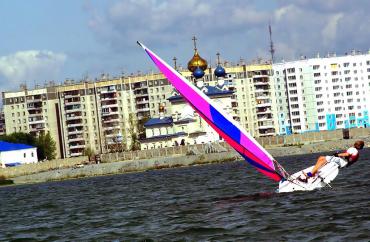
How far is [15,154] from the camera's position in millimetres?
137750

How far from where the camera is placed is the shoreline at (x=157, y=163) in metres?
106

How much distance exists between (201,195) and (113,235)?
13.5m

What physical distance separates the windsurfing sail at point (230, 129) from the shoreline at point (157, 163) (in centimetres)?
7111

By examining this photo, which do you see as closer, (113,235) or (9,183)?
(113,235)

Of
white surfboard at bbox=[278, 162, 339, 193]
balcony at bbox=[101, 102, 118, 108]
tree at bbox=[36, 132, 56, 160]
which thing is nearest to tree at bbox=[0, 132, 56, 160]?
tree at bbox=[36, 132, 56, 160]

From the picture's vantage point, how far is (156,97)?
189 m

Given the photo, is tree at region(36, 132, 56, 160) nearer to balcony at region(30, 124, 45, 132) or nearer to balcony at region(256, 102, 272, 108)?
balcony at region(30, 124, 45, 132)

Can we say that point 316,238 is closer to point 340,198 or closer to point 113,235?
point 113,235

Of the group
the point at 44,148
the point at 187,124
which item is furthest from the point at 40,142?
the point at 187,124

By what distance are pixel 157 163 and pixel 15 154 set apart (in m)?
36.2

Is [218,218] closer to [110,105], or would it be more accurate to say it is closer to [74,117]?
[110,105]

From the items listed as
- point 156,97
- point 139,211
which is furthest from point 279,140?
point 139,211

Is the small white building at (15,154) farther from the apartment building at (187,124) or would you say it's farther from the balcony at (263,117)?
the balcony at (263,117)

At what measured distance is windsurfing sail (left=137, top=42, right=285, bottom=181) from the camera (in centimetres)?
3359
